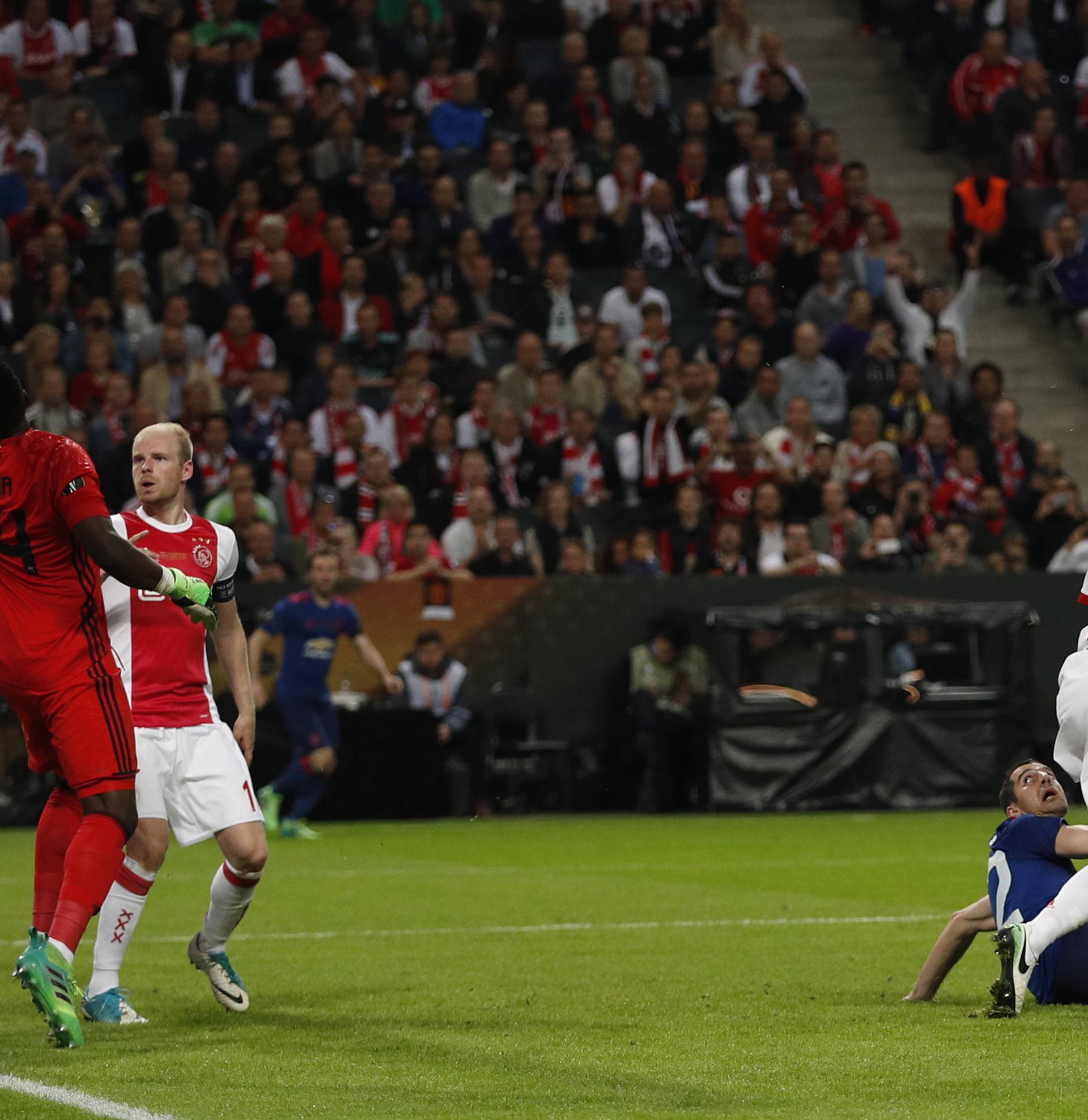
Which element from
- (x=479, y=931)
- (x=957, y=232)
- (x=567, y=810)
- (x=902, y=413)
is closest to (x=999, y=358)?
(x=957, y=232)

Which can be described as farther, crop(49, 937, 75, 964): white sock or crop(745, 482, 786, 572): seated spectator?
crop(745, 482, 786, 572): seated spectator

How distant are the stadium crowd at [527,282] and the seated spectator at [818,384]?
34 mm

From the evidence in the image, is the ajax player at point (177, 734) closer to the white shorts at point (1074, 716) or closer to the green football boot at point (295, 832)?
the white shorts at point (1074, 716)

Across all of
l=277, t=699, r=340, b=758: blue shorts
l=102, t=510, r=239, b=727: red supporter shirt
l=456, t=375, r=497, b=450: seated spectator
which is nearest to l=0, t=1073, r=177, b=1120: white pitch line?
l=102, t=510, r=239, b=727: red supporter shirt

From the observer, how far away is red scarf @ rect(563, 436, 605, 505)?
768 inches

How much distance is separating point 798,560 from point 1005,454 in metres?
2.85

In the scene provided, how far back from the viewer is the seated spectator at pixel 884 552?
61.8ft

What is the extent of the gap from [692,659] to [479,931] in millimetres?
8329

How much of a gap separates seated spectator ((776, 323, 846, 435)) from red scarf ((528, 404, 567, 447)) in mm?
2369

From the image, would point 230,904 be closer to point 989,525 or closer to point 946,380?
point 989,525

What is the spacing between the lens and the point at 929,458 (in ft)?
65.4

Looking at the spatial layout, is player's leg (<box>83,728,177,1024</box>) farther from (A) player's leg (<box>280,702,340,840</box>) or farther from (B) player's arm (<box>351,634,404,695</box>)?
(A) player's leg (<box>280,702,340,840</box>)

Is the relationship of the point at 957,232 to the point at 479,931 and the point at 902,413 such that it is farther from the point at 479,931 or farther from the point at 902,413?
the point at 479,931

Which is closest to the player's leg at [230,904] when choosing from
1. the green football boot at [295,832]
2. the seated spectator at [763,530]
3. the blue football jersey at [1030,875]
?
the blue football jersey at [1030,875]
